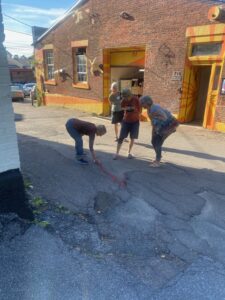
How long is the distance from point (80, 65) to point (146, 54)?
4.79m

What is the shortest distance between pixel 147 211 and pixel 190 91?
7.19 meters

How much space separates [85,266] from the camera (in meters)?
2.72

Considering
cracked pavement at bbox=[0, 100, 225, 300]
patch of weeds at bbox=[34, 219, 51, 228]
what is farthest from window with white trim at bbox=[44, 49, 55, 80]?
patch of weeds at bbox=[34, 219, 51, 228]

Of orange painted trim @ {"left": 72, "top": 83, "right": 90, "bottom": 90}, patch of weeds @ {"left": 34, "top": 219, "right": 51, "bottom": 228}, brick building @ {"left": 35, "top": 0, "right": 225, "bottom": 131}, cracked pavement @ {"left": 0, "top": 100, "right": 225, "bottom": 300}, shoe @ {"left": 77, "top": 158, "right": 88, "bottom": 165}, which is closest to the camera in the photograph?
cracked pavement @ {"left": 0, "top": 100, "right": 225, "bottom": 300}

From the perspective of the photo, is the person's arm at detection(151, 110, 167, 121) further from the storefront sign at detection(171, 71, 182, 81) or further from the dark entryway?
the dark entryway

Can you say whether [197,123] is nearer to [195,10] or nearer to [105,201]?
[195,10]

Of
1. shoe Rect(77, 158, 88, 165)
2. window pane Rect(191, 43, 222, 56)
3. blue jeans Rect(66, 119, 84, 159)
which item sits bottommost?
shoe Rect(77, 158, 88, 165)

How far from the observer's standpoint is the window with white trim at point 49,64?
16.0 m

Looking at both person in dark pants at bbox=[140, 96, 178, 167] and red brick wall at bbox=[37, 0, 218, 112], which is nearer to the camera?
person in dark pants at bbox=[140, 96, 178, 167]

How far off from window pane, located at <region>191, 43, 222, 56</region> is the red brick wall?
387 mm

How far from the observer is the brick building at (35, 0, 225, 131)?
28.3 ft

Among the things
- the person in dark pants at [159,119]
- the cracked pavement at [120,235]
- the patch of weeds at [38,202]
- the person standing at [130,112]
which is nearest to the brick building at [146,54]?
the person standing at [130,112]

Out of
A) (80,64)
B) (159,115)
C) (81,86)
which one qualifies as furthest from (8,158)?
(80,64)

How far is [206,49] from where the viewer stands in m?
8.62
